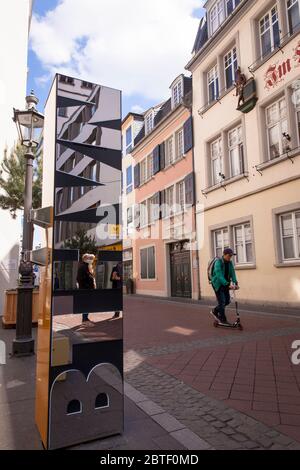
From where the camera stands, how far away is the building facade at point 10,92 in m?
13.0

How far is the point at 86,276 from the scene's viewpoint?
2.99 metres

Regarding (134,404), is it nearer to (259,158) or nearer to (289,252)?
(289,252)

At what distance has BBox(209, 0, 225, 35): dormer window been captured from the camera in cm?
1671

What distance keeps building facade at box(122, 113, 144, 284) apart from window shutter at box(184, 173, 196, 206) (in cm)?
854

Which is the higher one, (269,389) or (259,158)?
(259,158)

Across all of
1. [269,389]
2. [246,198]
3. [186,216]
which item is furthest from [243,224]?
[269,389]

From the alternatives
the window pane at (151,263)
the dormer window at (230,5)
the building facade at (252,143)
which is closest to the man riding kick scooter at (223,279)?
the building facade at (252,143)

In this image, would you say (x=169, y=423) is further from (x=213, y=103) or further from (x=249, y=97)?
(x=213, y=103)

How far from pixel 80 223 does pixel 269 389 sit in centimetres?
290

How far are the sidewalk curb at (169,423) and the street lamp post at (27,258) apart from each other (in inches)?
114

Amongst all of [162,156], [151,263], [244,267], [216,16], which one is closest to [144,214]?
[151,263]

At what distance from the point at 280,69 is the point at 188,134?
662cm

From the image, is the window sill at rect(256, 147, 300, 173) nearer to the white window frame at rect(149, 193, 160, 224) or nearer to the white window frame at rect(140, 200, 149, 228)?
the white window frame at rect(149, 193, 160, 224)

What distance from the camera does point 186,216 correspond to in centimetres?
1922
